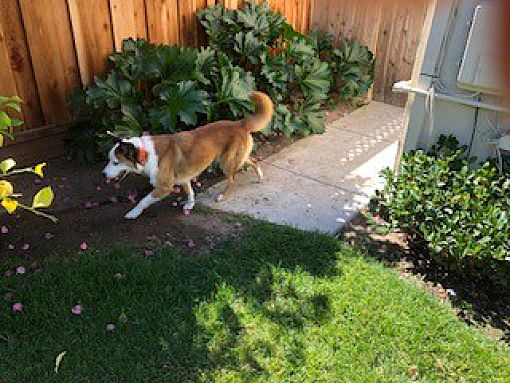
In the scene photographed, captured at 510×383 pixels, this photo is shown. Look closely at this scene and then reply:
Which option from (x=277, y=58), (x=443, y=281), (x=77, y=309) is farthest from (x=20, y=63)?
(x=443, y=281)

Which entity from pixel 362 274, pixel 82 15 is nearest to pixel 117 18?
pixel 82 15

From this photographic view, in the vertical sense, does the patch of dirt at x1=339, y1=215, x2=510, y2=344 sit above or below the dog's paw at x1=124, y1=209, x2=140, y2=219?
below

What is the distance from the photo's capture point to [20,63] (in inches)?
173

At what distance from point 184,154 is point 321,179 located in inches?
63.6

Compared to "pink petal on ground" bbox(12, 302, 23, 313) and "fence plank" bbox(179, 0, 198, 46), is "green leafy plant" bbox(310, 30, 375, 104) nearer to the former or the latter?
"fence plank" bbox(179, 0, 198, 46)

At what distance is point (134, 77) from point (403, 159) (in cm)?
258

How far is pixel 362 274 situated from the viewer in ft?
12.0

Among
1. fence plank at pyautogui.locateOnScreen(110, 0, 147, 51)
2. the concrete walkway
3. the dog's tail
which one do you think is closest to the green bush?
the concrete walkway

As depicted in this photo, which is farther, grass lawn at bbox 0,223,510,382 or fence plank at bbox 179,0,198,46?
fence plank at bbox 179,0,198,46

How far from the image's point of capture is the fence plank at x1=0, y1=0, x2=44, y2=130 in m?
4.17

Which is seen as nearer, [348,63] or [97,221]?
[97,221]

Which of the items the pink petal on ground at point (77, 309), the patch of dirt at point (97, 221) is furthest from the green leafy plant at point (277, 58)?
the pink petal on ground at point (77, 309)

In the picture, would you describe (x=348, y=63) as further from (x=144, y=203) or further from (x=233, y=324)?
(x=233, y=324)

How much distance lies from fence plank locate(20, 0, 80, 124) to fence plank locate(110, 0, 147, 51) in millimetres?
465
